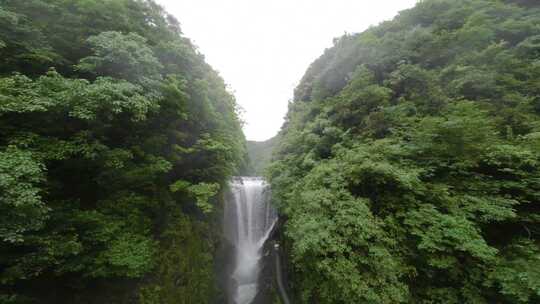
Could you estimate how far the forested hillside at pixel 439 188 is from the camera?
373 centimetres

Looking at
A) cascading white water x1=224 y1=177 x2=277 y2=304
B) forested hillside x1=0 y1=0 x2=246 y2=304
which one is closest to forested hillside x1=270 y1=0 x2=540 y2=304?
forested hillside x1=0 y1=0 x2=246 y2=304

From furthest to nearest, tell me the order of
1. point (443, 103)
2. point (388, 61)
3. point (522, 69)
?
1. point (388, 61)
2. point (443, 103)
3. point (522, 69)

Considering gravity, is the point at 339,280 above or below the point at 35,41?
below

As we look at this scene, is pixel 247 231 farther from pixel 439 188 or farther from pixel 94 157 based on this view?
pixel 439 188

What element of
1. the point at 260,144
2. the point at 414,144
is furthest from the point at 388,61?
the point at 260,144

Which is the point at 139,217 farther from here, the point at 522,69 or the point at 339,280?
the point at 522,69

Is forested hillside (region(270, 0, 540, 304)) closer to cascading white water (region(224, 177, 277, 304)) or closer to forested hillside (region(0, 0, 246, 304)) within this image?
forested hillside (region(0, 0, 246, 304))

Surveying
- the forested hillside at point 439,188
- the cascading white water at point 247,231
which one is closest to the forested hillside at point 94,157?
the forested hillside at point 439,188

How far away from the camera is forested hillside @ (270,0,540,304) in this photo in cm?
373

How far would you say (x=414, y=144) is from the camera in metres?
5.22

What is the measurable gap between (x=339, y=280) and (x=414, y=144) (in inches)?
161

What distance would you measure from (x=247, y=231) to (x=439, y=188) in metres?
13.3

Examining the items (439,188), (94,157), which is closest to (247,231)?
(94,157)

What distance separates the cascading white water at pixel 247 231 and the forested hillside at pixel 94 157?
4.39 m
